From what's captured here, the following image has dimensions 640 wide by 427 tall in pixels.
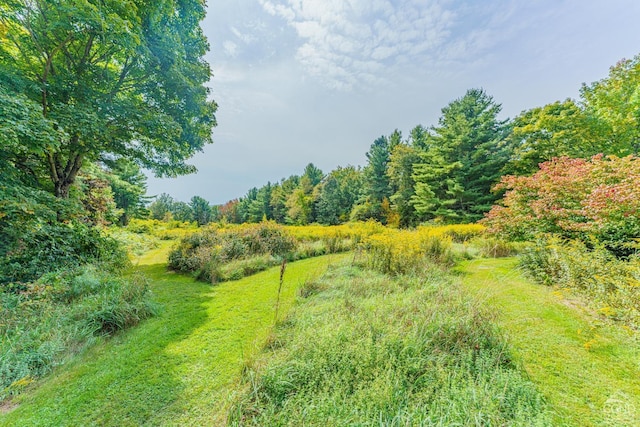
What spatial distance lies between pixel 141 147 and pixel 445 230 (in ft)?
39.2

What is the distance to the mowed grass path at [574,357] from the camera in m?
1.79

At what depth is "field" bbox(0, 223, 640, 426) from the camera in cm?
173

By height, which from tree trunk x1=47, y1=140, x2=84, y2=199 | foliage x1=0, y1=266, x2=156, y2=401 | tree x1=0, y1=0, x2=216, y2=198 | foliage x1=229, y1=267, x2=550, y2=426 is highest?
tree x1=0, y1=0, x2=216, y2=198

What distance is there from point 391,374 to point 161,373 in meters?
2.42

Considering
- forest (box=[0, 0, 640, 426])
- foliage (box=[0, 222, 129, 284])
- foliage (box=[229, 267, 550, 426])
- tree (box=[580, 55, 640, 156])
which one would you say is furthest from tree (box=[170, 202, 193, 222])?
tree (box=[580, 55, 640, 156])

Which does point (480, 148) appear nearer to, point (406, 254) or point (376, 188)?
point (376, 188)

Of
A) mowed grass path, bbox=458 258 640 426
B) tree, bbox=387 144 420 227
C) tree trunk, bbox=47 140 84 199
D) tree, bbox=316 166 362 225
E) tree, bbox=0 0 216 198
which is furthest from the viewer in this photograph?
tree, bbox=316 166 362 225

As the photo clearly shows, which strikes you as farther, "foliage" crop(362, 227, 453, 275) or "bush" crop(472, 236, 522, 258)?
"bush" crop(472, 236, 522, 258)

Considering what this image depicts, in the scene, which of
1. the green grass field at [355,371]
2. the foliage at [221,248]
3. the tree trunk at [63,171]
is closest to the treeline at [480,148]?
the foliage at [221,248]

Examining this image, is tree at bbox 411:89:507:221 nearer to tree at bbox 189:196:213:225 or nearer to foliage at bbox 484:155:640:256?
foliage at bbox 484:155:640:256

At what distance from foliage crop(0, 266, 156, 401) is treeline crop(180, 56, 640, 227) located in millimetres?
17178

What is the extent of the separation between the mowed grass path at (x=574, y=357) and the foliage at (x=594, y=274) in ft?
0.80

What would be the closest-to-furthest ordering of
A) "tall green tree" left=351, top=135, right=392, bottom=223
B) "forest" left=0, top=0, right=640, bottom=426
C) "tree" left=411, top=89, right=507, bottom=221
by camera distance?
"forest" left=0, top=0, right=640, bottom=426 < "tree" left=411, top=89, right=507, bottom=221 < "tall green tree" left=351, top=135, right=392, bottom=223

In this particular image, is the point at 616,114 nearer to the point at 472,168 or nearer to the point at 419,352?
the point at 472,168
